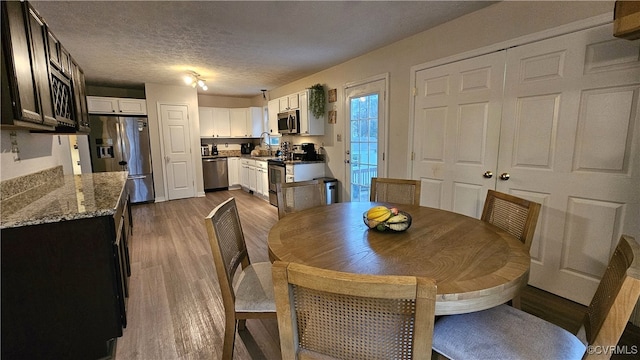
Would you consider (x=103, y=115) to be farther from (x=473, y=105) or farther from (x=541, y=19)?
(x=541, y=19)

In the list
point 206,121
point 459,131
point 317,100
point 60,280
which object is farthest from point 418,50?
point 206,121

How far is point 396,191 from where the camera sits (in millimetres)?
2424

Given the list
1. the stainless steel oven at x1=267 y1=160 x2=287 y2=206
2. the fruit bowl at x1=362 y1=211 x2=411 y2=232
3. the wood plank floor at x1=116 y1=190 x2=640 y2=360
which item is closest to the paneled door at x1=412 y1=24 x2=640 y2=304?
the wood plank floor at x1=116 y1=190 x2=640 y2=360

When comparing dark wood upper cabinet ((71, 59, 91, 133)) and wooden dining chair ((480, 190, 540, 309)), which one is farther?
dark wood upper cabinet ((71, 59, 91, 133))

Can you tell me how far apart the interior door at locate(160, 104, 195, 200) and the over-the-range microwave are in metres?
2.05

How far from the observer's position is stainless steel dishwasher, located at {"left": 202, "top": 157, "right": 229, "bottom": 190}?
6508mm

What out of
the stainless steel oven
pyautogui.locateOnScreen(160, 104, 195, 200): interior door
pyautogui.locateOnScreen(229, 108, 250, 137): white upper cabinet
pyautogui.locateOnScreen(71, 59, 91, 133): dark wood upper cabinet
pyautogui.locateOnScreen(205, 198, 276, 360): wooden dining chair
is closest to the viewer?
pyautogui.locateOnScreen(205, 198, 276, 360): wooden dining chair

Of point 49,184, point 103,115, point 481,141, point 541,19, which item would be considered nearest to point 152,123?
point 103,115

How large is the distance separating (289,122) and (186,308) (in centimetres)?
360

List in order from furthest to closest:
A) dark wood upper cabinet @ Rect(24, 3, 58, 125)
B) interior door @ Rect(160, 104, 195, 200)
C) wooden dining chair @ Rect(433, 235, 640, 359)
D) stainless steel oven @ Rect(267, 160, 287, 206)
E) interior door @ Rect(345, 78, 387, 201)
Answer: interior door @ Rect(160, 104, 195, 200) < stainless steel oven @ Rect(267, 160, 287, 206) < interior door @ Rect(345, 78, 387, 201) < dark wood upper cabinet @ Rect(24, 3, 58, 125) < wooden dining chair @ Rect(433, 235, 640, 359)

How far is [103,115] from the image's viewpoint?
502 cm

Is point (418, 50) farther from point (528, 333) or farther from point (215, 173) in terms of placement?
point (215, 173)

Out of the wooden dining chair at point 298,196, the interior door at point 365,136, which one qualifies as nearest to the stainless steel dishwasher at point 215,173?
the interior door at point 365,136

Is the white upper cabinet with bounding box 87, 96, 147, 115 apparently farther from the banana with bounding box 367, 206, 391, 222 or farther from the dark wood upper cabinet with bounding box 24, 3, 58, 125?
the banana with bounding box 367, 206, 391, 222
